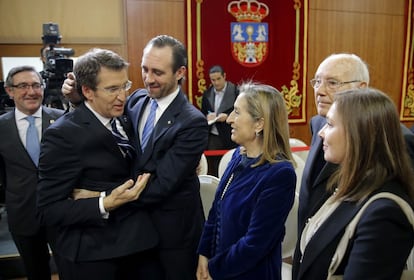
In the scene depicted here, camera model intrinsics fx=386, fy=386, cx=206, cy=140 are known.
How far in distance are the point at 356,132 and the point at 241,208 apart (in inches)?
24.0

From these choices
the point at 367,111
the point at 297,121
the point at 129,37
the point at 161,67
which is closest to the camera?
the point at 367,111

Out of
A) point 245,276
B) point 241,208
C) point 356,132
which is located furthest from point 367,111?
point 245,276

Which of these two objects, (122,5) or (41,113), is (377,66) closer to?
(122,5)

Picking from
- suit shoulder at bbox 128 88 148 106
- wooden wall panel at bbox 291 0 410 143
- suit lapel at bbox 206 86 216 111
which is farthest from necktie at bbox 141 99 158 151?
wooden wall panel at bbox 291 0 410 143

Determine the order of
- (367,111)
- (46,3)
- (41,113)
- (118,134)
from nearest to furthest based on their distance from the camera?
(367,111) → (118,134) → (41,113) → (46,3)

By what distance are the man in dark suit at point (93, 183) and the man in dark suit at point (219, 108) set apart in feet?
10.8

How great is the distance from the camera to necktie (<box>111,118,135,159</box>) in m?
1.51

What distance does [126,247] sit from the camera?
142 centimetres

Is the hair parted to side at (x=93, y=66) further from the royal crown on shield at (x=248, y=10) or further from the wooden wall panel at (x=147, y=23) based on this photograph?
the royal crown on shield at (x=248, y=10)

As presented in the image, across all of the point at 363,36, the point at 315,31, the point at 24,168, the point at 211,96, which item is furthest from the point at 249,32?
the point at 24,168

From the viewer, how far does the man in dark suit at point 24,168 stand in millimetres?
2104

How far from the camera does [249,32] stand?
5582 millimetres

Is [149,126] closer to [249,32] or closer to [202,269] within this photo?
[202,269]

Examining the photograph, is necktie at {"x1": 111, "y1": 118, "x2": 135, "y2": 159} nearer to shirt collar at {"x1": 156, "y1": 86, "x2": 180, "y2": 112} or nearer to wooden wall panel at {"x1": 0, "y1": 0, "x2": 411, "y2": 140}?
shirt collar at {"x1": 156, "y1": 86, "x2": 180, "y2": 112}
